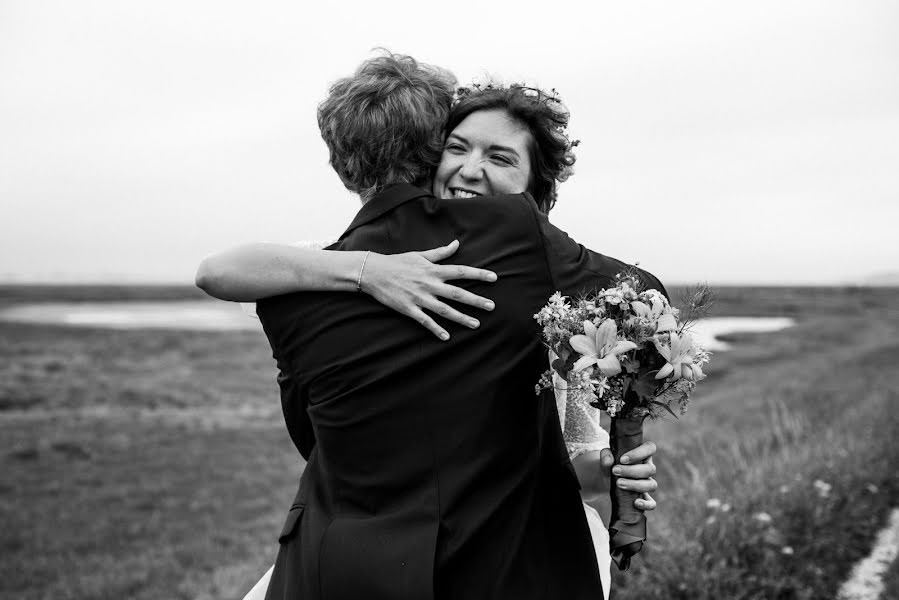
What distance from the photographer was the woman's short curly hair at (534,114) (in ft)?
9.14

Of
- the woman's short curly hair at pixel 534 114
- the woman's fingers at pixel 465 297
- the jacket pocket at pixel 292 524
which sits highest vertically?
the woman's short curly hair at pixel 534 114

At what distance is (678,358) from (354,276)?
99cm

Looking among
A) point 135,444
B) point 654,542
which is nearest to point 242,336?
point 135,444

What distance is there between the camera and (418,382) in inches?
81.8

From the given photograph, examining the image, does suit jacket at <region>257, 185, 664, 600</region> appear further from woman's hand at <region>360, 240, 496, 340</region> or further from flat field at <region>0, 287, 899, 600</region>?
flat field at <region>0, 287, 899, 600</region>

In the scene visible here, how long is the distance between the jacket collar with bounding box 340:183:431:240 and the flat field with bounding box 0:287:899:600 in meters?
1.10

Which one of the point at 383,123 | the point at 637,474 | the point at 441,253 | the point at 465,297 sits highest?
the point at 383,123

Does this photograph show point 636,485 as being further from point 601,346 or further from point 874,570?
point 874,570

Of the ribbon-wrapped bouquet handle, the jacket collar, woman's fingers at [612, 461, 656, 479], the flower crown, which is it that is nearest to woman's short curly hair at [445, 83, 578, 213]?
the flower crown

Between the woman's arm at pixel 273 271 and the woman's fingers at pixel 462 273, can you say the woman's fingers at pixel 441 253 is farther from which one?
the woman's arm at pixel 273 271

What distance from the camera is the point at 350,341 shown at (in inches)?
84.0

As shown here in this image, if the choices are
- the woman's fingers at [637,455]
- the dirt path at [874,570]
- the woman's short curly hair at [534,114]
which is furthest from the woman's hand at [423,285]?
the dirt path at [874,570]

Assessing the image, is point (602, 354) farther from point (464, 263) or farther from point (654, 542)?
point (654, 542)

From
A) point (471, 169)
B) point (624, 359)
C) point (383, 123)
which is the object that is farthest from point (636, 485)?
point (383, 123)
